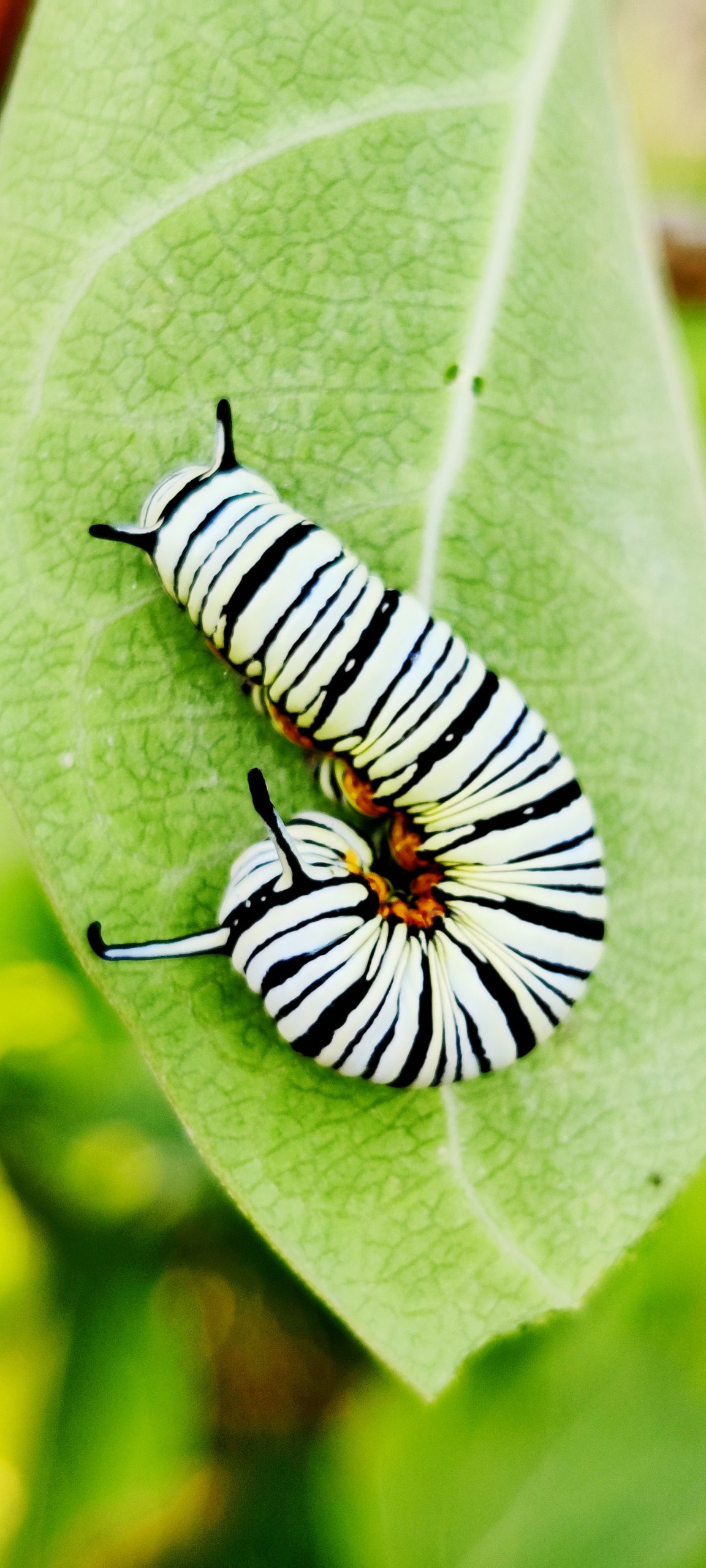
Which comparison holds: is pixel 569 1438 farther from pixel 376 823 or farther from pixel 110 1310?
pixel 376 823

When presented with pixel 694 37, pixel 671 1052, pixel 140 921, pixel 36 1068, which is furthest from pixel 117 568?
pixel 694 37

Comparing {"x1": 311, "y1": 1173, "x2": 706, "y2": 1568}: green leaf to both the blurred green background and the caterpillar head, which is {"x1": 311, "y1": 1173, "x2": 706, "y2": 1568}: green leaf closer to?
the blurred green background

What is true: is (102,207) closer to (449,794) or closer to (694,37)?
(449,794)

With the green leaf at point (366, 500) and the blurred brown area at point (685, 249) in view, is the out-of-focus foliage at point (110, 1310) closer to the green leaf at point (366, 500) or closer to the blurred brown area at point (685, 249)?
the green leaf at point (366, 500)

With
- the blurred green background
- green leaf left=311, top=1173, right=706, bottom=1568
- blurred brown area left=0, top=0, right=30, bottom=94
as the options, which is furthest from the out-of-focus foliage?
blurred brown area left=0, top=0, right=30, bottom=94

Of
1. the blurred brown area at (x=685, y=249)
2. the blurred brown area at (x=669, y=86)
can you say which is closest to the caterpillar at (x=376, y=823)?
the blurred brown area at (x=685, y=249)
